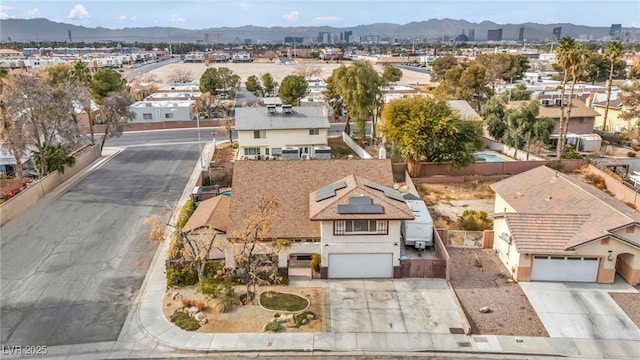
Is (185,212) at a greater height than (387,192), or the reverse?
(387,192)

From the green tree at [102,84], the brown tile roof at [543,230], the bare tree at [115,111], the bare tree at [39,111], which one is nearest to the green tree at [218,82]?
the green tree at [102,84]

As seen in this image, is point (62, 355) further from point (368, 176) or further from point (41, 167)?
point (41, 167)

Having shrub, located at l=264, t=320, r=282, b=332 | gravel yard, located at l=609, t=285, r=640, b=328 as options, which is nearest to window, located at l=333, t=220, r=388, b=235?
shrub, located at l=264, t=320, r=282, b=332

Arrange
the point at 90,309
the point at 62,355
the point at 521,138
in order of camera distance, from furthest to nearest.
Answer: the point at 521,138 → the point at 90,309 → the point at 62,355

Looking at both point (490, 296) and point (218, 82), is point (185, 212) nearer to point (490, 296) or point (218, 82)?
point (490, 296)

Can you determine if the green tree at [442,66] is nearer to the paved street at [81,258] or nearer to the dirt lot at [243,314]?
the paved street at [81,258]

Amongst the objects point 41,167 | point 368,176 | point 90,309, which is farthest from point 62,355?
point 41,167

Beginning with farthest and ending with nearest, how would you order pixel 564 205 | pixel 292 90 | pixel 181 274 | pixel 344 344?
pixel 292 90 < pixel 564 205 < pixel 181 274 < pixel 344 344

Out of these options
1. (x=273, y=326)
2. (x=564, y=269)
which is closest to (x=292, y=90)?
(x=564, y=269)
